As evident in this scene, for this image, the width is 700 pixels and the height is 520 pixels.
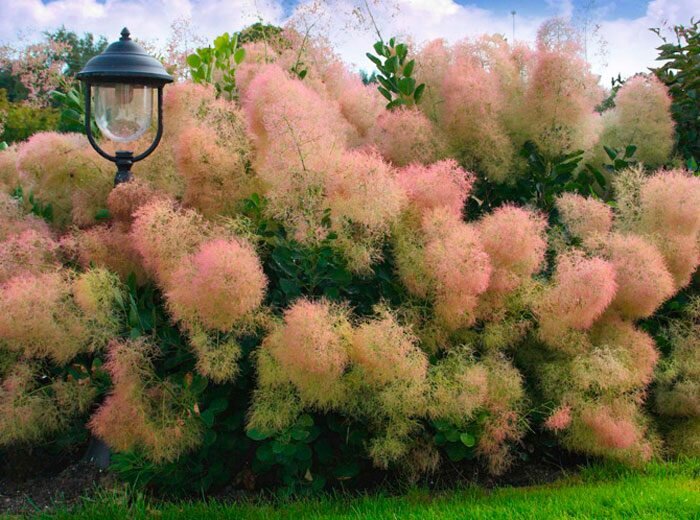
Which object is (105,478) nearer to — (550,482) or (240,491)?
(240,491)

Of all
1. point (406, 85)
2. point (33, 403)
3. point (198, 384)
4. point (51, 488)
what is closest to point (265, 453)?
point (198, 384)

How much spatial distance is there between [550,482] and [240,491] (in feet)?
5.15

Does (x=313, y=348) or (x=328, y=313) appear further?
(x=328, y=313)

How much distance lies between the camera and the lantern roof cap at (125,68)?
14.7 feet

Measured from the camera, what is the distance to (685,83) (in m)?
5.86

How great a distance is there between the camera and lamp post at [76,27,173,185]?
451 cm

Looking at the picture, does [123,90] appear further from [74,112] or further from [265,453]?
[265,453]

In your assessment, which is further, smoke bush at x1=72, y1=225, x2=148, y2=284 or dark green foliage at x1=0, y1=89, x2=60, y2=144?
dark green foliage at x1=0, y1=89, x2=60, y2=144

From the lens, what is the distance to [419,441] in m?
3.74

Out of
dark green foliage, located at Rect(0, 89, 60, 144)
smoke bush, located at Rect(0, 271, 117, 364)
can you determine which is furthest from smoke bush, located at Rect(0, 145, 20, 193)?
dark green foliage, located at Rect(0, 89, 60, 144)

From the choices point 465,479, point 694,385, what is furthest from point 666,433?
point 465,479

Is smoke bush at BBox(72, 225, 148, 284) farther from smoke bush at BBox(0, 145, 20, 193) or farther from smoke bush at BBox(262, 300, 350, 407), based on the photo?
smoke bush at BBox(0, 145, 20, 193)

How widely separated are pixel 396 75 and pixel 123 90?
168cm

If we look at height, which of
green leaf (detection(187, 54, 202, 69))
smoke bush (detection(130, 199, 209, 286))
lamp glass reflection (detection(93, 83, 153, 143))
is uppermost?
green leaf (detection(187, 54, 202, 69))
